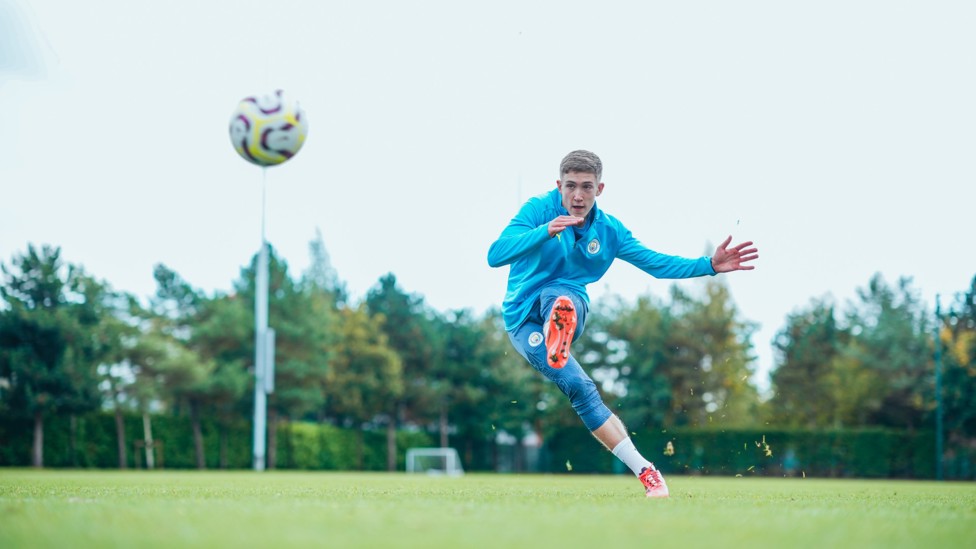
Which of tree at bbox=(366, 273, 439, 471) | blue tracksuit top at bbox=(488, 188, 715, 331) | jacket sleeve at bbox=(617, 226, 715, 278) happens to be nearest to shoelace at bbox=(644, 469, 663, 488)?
blue tracksuit top at bbox=(488, 188, 715, 331)

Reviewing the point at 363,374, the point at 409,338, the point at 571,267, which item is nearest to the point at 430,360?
the point at 409,338

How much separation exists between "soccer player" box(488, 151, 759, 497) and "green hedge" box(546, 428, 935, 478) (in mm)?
28834

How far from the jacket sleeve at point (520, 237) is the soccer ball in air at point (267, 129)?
5.04 meters

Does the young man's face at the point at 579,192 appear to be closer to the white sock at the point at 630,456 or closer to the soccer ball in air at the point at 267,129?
the white sock at the point at 630,456

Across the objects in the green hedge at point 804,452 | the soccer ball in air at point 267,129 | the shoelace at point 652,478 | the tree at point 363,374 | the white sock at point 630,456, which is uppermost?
the soccer ball in air at point 267,129

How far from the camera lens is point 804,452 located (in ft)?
120

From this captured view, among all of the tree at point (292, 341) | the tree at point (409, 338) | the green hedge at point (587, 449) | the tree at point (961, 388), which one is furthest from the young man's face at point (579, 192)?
the tree at point (409, 338)

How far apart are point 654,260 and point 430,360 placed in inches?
1601

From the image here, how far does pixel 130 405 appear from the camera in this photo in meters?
34.1

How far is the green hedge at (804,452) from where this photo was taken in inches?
1398

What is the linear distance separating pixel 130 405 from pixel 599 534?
33198 mm

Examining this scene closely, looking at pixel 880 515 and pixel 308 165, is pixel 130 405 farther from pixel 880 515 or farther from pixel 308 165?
pixel 880 515

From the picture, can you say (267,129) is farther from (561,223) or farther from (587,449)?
(587,449)

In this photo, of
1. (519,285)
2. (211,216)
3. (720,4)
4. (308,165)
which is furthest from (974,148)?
(211,216)
